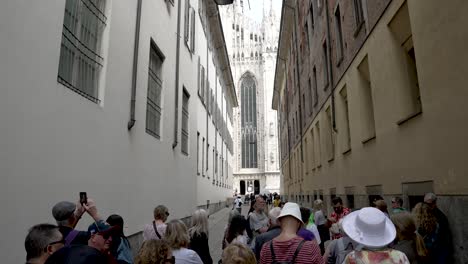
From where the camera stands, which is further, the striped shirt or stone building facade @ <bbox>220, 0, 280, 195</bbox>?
stone building facade @ <bbox>220, 0, 280, 195</bbox>

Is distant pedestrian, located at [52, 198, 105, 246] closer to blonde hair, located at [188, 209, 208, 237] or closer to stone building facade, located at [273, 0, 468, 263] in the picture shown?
blonde hair, located at [188, 209, 208, 237]

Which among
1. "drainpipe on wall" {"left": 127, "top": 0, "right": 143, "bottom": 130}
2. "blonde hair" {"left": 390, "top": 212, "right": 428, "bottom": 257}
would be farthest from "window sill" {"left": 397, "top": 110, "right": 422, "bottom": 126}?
"drainpipe on wall" {"left": 127, "top": 0, "right": 143, "bottom": 130}

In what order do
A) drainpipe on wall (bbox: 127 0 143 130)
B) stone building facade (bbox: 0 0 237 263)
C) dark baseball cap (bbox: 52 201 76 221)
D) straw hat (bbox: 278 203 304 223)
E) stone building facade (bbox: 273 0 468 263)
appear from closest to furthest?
1. straw hat (bbox: 278 203 304 223)
2. dark baseball cap (bbox: 52 201 76 221)
3. stone building facade (bbox: 0 0 237 263)
4. stone building facade (bbox: 273 0 468 263)
5. drainpipe on wall (bbox: 127 0 143 130)

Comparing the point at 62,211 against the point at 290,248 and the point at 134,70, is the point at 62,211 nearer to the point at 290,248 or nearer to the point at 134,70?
the point at 290,248

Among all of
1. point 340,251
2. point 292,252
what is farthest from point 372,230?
point 340,251

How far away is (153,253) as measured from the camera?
3023 millimetres

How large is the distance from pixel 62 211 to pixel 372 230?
2903mm

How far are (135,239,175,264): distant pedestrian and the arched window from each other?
218ft

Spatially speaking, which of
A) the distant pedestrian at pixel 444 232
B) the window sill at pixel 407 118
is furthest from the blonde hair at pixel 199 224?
the window sill at pixel 407 118

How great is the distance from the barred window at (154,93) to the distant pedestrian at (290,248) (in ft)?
22.2

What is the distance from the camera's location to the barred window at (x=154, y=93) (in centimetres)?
987

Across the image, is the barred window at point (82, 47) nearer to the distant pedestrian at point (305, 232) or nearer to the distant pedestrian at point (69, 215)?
the distant pedestrian at point (69, 215)

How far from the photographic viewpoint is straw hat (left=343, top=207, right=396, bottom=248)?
8.59 ft

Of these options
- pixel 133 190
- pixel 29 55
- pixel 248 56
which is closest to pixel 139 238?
pixel 133 190
